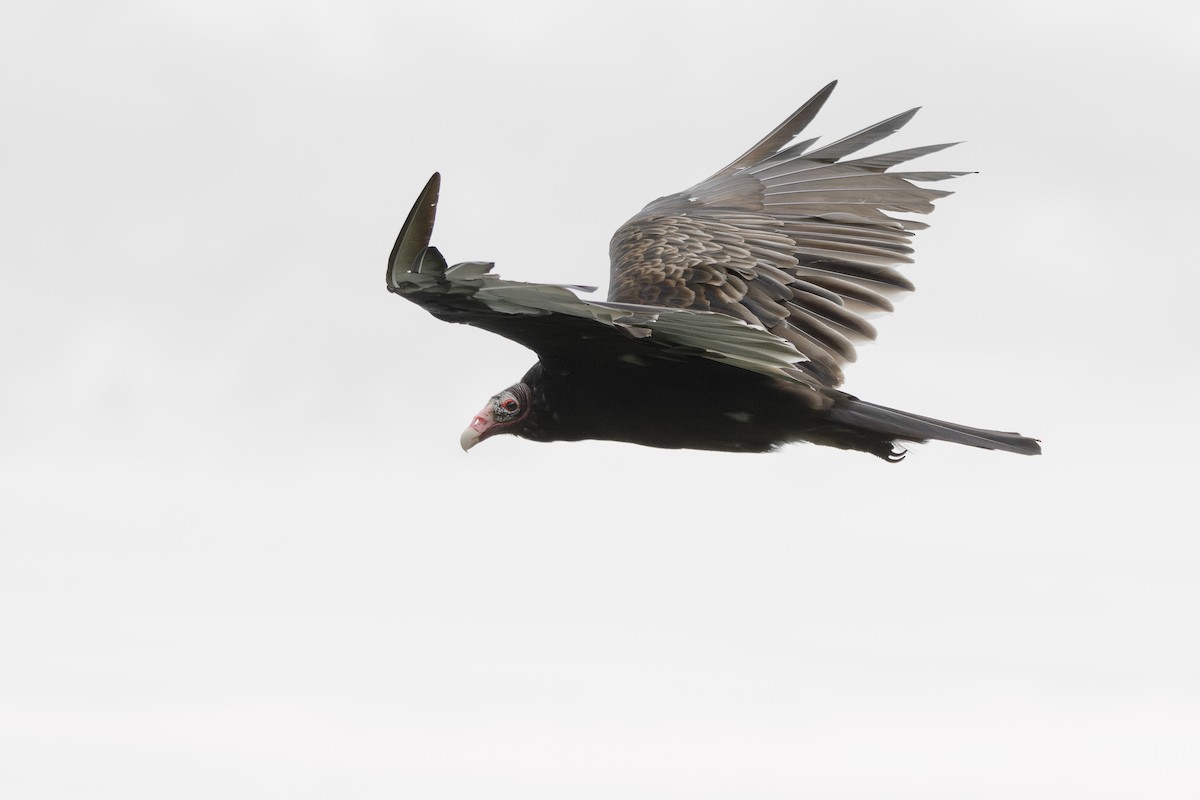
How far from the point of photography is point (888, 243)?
872cm

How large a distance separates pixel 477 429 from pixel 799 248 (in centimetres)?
200

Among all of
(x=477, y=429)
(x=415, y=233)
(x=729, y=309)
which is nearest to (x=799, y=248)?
(x=729, y=309)

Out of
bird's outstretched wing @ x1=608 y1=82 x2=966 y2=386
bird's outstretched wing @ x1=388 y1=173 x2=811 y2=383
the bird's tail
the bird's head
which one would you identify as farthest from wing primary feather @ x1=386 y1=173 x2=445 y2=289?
bird's outstretched wing @ x1=608 y1=82 x2=966 y2=386

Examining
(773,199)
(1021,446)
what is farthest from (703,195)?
(1021,446)

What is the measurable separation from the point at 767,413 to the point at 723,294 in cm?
111

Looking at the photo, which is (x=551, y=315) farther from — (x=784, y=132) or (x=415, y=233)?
(x=784, y=132)

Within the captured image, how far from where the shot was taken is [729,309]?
8.31 metres

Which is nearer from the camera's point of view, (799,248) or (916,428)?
(916,428)

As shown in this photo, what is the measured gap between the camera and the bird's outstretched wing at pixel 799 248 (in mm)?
8430

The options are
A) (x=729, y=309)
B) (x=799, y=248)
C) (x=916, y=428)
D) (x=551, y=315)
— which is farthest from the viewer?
(x=799, y=248)

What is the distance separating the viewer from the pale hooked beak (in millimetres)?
8109

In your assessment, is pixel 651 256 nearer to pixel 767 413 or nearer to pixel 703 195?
pixel 703 195

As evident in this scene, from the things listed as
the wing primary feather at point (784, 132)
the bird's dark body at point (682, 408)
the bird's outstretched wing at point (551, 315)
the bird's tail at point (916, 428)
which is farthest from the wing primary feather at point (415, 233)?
the wing primary feather at point (784, 132)

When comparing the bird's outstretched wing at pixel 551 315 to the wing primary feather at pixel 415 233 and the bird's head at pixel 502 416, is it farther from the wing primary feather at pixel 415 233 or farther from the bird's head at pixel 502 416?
the bird's head at pixel 502 416
